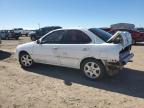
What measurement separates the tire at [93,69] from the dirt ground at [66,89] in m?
0.21

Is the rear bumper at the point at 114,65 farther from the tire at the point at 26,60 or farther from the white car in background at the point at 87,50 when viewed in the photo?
the tire at the point at 26,60

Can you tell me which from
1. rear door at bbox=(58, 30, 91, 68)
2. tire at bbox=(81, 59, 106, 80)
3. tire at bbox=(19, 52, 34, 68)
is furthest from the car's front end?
tire at bbox=(19, 52, 34, 68)

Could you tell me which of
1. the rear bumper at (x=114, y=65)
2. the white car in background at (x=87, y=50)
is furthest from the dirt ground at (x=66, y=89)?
the white car in background at (x=87, y=50)

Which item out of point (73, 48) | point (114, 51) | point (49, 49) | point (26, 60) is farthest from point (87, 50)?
point (26, 60)

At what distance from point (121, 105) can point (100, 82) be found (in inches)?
78.5

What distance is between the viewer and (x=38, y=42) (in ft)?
29.1

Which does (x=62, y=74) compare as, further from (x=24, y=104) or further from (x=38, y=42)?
(x=24, y=104)

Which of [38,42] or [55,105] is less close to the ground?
[38,42]

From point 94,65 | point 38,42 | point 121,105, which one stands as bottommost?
point 121,105

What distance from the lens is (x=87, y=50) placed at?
7410 millimetres

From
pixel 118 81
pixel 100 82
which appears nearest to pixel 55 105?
pixel 100 82

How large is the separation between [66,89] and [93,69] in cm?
126

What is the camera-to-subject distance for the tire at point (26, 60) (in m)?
9.26

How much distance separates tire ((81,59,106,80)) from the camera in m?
7.23
